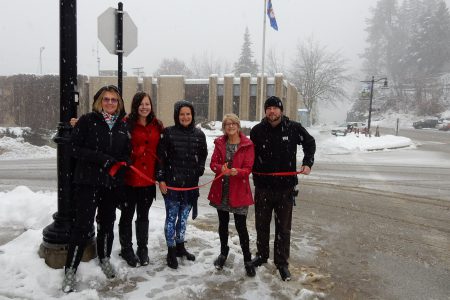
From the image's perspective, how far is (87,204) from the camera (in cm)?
390

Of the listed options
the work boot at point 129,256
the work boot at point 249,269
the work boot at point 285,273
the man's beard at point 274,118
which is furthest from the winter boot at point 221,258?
the man's beard at point 274,118

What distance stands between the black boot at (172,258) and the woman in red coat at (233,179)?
461 mm

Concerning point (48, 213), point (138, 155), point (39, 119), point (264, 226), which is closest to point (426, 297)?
point (264, 226)

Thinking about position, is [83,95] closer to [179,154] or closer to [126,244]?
[126,244]

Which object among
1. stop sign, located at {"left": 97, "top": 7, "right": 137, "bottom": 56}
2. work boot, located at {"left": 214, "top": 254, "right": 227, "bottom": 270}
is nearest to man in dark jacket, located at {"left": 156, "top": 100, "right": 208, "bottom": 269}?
work boot, located at {"left": 214, "top": 254, "right": 227, "bottom": 270}

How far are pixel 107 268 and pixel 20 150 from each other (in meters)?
15.4

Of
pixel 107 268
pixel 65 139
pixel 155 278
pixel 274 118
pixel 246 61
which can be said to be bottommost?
pixel 155 278

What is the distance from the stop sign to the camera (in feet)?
17.7

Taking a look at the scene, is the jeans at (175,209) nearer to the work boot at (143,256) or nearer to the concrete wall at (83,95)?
the work boot at (143,256)

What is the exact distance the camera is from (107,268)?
163 inches

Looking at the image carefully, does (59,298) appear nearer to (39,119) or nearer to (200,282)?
(200,282)

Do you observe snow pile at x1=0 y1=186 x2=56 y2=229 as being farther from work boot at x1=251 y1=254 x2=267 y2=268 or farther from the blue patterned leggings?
work boot at x1=251 y1=254 x2=267 y2=268

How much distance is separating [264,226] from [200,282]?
0.99 meters

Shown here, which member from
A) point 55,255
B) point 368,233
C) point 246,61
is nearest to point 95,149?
point 55,255
